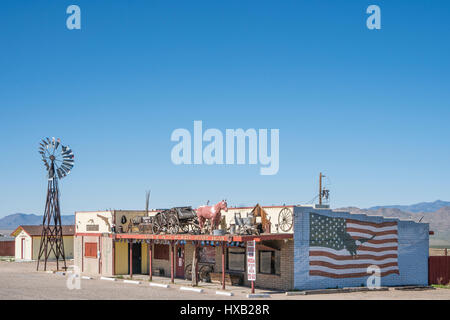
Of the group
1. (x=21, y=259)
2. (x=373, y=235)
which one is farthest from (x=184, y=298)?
(x=21, y=259)

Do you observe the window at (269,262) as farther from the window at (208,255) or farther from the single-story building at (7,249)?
the single-story building at (7,249)

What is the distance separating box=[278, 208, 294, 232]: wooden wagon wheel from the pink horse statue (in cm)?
298

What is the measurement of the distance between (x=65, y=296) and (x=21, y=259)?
37.5 m

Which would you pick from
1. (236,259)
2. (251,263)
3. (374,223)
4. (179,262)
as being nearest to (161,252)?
(179,262)

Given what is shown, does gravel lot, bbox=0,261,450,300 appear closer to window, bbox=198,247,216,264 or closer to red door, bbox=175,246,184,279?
window, bbox=198,247,216,264

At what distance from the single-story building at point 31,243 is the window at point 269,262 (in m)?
35.0

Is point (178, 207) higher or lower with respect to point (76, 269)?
higher

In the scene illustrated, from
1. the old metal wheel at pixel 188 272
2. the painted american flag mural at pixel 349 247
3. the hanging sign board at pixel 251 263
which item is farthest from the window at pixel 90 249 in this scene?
the painted american flag mural at pixel 349 247

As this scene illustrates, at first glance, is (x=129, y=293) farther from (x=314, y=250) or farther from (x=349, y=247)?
(x=349, y=247)

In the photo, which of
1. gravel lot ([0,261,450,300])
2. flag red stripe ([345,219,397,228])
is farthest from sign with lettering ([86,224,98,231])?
flag red stripe ([345,219,397,228])

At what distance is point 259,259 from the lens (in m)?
31.1

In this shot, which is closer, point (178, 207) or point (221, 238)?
point (221, 238)
